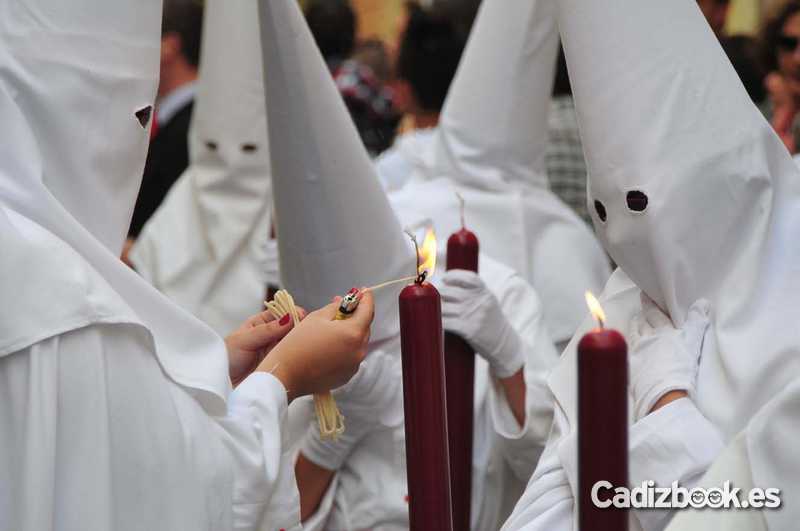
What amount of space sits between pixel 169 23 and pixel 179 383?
3.50 meters

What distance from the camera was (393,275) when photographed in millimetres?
2176

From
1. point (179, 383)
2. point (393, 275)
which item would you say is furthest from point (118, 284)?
point (393, 275)

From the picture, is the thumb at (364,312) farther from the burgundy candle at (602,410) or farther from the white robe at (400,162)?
the white robe at (400,162)

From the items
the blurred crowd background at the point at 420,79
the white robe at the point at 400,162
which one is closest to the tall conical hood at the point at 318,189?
the white robe at the point at 400,162

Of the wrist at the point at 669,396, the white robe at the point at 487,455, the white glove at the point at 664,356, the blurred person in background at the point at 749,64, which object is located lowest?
the white robe at the point at 487,455

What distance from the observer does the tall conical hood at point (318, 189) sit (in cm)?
204

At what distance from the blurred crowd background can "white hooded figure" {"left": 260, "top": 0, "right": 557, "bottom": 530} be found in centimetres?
155

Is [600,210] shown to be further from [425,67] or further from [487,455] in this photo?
[425,67]

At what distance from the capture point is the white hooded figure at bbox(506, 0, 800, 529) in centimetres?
170

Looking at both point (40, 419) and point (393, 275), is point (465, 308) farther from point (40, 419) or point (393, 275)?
point (40, 419)

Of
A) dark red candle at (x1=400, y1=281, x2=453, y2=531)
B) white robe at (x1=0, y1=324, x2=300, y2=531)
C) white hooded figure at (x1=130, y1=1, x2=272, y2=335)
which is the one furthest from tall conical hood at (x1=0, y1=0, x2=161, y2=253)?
white hooded figure at (x1=130, y1=1, x2=272, y2=335)

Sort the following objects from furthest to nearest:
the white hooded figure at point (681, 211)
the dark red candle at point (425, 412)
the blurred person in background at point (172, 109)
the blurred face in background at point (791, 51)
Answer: the blurred person in background at point (172, 109)
the blurred face in background at point (791, 51)
the white hooded figure at point (681, 211)
the dark red candle at point (425, 412)

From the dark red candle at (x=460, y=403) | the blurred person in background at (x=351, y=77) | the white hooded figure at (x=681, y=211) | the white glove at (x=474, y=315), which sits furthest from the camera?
the blurred person in background at (x=351, y=77)

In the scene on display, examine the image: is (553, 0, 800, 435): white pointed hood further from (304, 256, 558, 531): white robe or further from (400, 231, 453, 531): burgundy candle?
(304, 256, 558, 531): white robe
